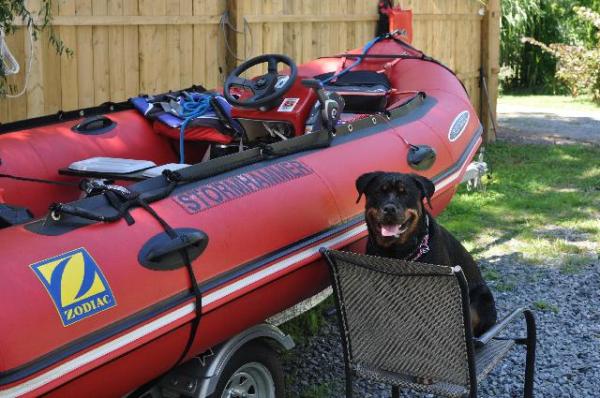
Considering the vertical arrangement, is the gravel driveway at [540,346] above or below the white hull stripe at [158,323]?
below

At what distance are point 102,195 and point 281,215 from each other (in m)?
0.85

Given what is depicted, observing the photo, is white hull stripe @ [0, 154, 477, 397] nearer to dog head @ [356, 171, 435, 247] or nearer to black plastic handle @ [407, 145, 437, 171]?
dog head @ [356, 171, 435, 247]

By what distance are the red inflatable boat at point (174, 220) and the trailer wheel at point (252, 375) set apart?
12cm

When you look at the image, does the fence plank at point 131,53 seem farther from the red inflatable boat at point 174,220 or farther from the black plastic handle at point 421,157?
the black plastic handle at point 421,157

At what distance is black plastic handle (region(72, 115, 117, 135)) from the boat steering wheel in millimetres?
724

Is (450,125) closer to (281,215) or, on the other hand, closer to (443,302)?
(281,215)

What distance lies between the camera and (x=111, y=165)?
470 centimetres

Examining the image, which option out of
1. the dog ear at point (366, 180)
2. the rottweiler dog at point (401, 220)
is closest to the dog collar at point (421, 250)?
the rottweiler dog at point (401, 220)

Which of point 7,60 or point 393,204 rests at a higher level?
point 7,60

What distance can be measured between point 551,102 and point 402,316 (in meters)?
14.7

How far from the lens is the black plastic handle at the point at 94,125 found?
5.35 m

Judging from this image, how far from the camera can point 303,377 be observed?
490 cm

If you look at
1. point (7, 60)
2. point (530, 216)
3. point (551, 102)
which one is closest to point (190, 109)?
point (7, 60)

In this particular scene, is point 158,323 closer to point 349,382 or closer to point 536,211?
point 349,382
